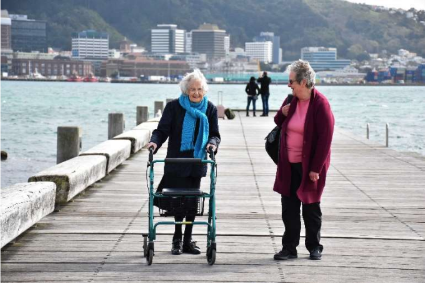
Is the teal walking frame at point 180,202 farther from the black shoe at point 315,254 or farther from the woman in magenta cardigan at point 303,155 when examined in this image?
the black shoe at point 315,254

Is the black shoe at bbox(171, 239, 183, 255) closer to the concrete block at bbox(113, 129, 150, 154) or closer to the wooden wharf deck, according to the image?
the wooden wharf deck

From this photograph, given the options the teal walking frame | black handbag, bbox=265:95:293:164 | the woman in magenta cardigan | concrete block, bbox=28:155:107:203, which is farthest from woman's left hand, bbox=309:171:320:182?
concrete block, bbox=28:155:107:203

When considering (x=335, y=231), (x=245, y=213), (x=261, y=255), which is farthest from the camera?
(x=245, y=213)

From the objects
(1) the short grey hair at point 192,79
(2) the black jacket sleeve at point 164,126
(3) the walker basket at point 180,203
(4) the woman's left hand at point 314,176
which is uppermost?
(1) the short grey hair at point 192,79

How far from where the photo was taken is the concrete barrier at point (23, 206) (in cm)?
810

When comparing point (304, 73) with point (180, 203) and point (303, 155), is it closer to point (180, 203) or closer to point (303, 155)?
point (303, 155)

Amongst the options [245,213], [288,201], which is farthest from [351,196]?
[288,201]

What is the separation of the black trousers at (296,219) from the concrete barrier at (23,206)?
2.24 meters

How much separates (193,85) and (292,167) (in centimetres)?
102

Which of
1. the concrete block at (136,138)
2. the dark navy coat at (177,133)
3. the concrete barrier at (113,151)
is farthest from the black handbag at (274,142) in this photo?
the concrete block at (136,138)

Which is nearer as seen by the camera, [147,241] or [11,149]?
[147,241]

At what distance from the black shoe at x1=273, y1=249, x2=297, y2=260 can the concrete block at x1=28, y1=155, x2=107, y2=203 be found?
3644mm

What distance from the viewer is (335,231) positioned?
9.34 m

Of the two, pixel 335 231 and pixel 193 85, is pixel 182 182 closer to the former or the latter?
pixel 193 85
